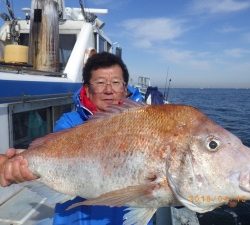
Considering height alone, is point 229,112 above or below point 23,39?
below

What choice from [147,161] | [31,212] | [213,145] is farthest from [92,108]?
[31,212]

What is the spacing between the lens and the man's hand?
2.71m

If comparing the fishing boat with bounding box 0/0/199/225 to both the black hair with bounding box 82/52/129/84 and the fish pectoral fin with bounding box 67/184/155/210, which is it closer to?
the fish pectoral fin with bounding box 67/184/155/210

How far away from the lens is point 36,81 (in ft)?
18.7

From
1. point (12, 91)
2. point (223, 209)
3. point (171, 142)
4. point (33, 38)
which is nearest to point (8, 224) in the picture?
point (12, 91)

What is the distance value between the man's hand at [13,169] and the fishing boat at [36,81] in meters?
0.50

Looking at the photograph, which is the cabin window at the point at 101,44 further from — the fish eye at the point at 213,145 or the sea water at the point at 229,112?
the fish eye at the point at 213,145

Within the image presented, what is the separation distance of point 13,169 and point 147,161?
1044mm

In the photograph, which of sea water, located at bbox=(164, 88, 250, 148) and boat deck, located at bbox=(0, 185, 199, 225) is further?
sea water, located at bbox=(164, 88, 250, 148)

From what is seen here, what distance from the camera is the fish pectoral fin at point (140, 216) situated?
2.50 metres

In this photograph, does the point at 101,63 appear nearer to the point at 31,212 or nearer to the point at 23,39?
the point at 31,212

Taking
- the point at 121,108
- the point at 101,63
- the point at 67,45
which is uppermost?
the point at 67,45

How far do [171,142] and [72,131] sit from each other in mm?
808

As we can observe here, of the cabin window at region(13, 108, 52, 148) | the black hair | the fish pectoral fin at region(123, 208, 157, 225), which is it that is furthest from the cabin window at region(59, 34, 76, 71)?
the fish pectoral fin at region(123, 208, 157, 225)
